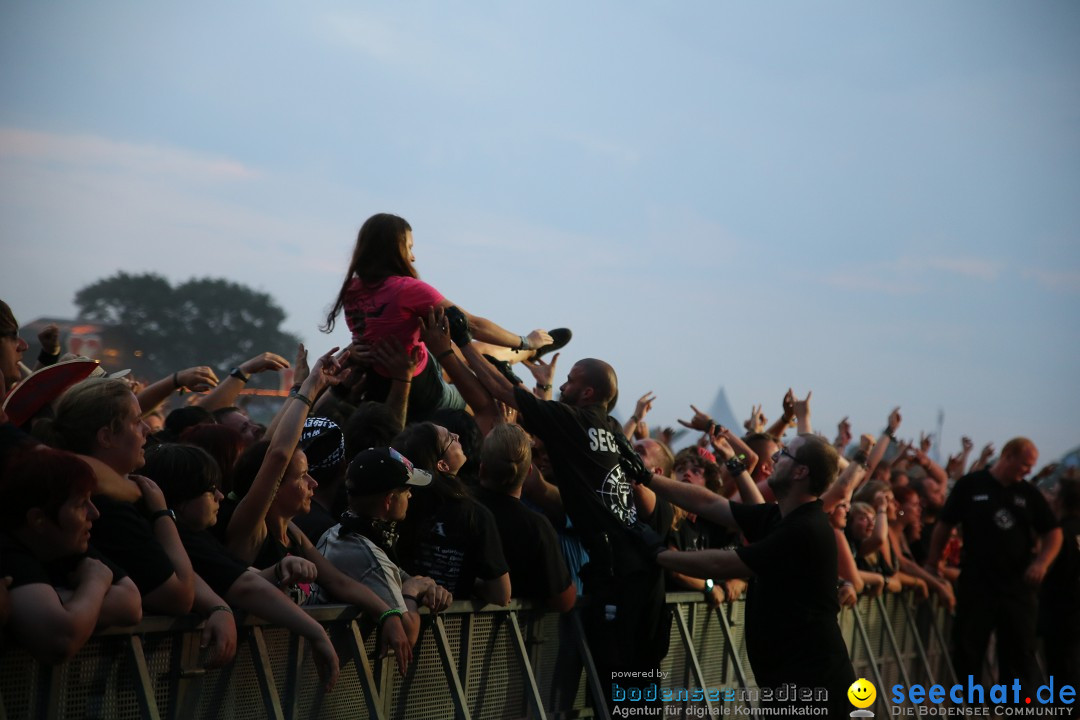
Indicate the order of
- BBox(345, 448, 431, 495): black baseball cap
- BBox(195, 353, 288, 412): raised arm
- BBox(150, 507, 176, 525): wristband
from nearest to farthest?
BBox(150, 507, 176, 525): wristband
BBox(345, 448, 431, 495): black baseball cap
BBox(195, 353, 288, 412): raised arm

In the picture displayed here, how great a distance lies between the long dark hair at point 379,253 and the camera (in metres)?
6.56

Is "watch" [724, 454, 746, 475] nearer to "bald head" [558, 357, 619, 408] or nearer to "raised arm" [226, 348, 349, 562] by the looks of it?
"bald head" [558, 357, 619, 408]

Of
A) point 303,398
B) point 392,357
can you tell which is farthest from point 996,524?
point 303,398

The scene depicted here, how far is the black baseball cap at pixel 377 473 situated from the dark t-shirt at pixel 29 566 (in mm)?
1430

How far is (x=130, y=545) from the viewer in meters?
3.92

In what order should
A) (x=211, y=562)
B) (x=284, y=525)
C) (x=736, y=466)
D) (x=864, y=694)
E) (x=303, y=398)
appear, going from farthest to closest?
(x=864, y=694) → (x=736, y=466) → (x=303, y=398) → (x=284, y=525) → (x=211, y=562)

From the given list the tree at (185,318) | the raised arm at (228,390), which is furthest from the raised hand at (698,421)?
the tree at (185,318)

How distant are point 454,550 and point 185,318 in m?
63.9

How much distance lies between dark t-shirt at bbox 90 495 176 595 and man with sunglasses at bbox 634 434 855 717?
3037 millimetres

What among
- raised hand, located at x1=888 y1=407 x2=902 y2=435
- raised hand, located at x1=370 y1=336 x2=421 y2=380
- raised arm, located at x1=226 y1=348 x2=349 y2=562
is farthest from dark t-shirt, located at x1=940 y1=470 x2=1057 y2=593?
raised arm, located at x1=226 y1=348 x2=349 y2=562

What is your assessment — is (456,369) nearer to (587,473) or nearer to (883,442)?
(587,473)

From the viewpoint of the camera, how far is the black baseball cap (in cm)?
502

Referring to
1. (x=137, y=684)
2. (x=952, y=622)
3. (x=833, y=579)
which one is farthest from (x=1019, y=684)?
(x=137, y=684)

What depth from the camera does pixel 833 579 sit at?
6.56 meters
